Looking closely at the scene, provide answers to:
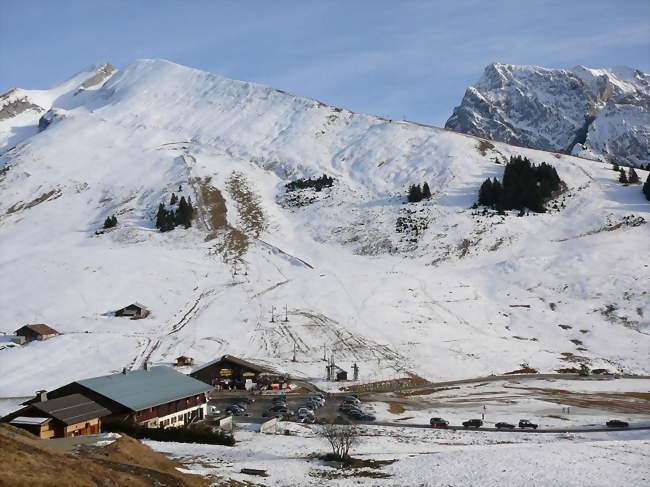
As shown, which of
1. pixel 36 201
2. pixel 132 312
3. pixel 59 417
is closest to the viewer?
pixel 59 417

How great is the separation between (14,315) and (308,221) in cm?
6058

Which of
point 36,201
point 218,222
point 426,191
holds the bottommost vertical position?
point 218,222

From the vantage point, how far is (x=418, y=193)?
127 m

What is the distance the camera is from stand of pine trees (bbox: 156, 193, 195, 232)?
120 m

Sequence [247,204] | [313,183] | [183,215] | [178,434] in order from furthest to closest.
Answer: [313,183]
[247,204]
[183,215]
[178,434]

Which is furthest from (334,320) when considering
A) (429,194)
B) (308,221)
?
(429,194)

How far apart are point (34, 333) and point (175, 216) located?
161ft

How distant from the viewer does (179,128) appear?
184125 mm

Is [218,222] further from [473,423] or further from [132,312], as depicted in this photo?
[473,423]

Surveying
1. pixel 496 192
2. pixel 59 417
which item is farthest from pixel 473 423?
pixel 496 192

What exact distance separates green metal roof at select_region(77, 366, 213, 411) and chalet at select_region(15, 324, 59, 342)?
30420 millimetres

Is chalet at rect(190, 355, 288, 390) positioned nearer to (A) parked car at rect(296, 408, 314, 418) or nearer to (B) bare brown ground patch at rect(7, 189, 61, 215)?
(A) parked car at rect(296, 408, 314, 418)

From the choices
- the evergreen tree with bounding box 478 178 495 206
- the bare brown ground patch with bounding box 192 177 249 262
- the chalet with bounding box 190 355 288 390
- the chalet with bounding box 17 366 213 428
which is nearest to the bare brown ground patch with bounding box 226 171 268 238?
the bare brown ground patch with bounding box 192 177 249 262

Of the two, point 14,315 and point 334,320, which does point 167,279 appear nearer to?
point 14,315
